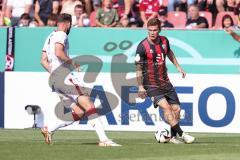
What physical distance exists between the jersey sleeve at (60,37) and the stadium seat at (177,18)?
7.75 meters

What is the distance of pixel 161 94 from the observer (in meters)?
15.7

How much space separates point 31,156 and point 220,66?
8221 mm

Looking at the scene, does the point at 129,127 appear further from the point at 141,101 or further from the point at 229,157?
the point at 229,157

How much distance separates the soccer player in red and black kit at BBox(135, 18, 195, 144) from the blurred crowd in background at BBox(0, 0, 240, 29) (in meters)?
5.24

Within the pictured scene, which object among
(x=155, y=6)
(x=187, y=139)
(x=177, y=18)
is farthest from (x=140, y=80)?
(x=177, y=18)

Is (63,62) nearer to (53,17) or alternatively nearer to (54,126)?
(54,126)

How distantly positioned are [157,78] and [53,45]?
222 cm

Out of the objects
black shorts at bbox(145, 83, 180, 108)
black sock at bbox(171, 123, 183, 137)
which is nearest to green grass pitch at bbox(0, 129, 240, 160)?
black sock at bbox(171, 123, 183, 137)

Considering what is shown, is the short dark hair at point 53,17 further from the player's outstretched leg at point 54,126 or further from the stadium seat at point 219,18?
the player's outstretched leg at point 54,126

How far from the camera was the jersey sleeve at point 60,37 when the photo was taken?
47.7 feet

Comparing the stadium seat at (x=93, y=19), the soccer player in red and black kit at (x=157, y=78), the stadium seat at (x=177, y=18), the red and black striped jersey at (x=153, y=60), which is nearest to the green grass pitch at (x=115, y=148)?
the soccer player in red and black kit at (x=157, y=78)

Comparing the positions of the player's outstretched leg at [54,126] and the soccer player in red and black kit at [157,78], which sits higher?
the soccer player in red and black kit at [157,78]

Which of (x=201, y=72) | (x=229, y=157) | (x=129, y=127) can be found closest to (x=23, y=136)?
(x=129, y=127)

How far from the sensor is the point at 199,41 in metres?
20.1
